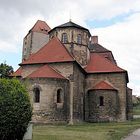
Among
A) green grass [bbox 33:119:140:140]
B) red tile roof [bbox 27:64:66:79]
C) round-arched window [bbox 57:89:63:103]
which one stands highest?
red tile roof [bbox 27:64:66:79]

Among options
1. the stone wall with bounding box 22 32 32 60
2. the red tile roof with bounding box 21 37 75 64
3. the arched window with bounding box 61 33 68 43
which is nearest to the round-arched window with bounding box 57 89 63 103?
the red tile roof with bounding box 21 37 75 64

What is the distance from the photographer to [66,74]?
33.5 m

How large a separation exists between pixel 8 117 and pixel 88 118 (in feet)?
78.1

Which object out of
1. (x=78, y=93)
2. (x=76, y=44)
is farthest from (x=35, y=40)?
(x=78, y=93)

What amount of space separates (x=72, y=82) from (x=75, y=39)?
26.1ft

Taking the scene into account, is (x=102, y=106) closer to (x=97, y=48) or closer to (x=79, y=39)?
(x=79, y=39)

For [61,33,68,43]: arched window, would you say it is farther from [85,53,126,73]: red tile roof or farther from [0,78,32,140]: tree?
[0,78,32,140]: tree

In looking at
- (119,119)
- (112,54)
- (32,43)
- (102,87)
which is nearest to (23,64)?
(102,87)

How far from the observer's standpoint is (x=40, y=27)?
58250 millimetres

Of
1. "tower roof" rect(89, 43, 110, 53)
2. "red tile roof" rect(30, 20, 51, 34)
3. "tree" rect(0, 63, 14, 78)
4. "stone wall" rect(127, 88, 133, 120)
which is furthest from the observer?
"red tile roof" rect(30, 20, 51, 34)

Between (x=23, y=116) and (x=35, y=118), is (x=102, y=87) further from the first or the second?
(x=23, y=116)

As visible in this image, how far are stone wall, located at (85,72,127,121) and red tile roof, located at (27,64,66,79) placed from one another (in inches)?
259

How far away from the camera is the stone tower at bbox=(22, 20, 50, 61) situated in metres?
54.8

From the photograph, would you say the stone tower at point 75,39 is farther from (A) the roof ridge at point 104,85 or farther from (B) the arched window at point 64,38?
(A) the roof ridge at point 104,85
